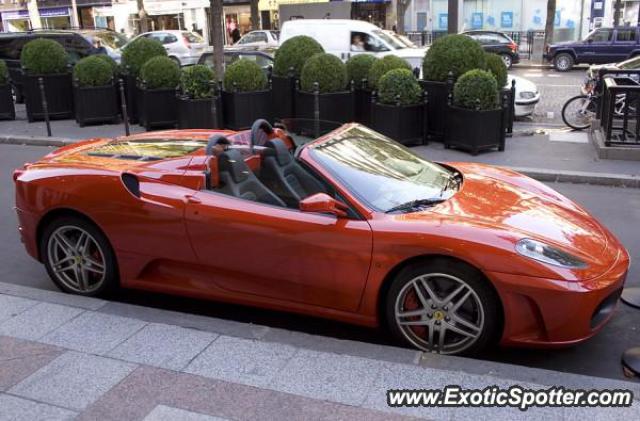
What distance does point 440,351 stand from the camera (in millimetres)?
4008

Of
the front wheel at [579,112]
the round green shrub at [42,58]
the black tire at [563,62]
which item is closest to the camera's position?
the front wheel at [579,112]

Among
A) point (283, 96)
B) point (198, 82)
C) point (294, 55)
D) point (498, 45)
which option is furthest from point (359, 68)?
point (498, 45)

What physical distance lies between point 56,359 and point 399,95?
7.63 m

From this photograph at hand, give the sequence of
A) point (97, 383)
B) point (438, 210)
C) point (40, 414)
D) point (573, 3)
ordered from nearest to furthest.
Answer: point (40, 414)
point (97, 383)
point (438, 210)
point (573, 3)

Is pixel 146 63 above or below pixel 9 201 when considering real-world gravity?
above

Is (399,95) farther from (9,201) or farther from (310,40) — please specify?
(9,201)

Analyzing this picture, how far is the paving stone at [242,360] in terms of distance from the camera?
11.8 ft

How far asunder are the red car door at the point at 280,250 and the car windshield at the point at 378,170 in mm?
325

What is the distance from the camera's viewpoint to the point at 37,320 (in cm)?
440

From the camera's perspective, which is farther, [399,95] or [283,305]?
[399,95]

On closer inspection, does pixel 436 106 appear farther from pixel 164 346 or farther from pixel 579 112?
pixel 164 346

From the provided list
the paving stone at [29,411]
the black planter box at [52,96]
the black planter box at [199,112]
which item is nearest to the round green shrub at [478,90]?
the black planter box at [199,112]

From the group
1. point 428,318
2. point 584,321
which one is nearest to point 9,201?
point 428,318

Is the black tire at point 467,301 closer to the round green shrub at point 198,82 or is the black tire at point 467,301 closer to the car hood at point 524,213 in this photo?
the car hood at point 524,213
